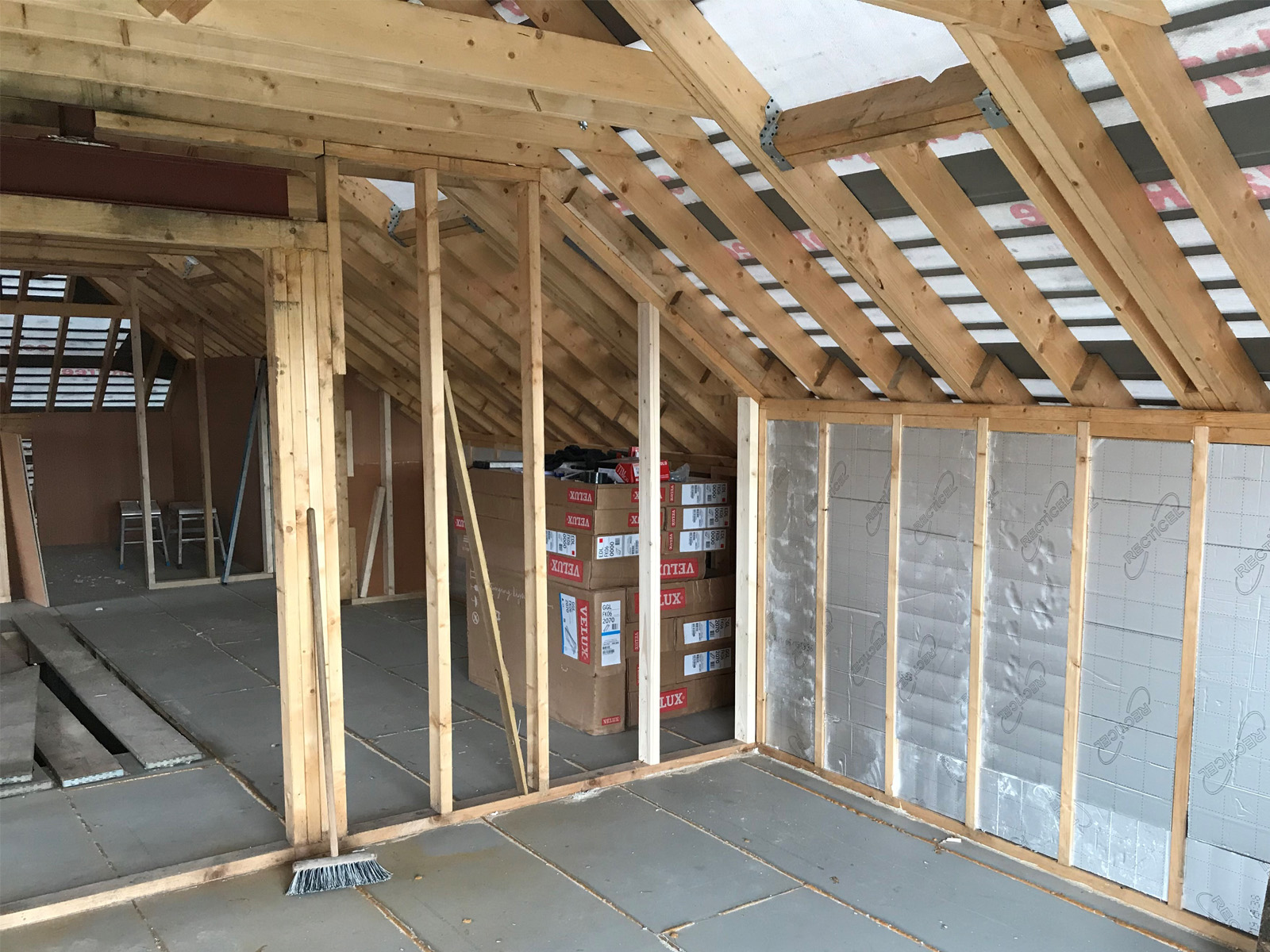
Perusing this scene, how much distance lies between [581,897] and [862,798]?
143 centimetres

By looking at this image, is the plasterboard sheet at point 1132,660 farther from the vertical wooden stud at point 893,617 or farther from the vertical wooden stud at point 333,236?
the vertical wooden stud at point 333,236

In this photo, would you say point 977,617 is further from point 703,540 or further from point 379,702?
point 379,702

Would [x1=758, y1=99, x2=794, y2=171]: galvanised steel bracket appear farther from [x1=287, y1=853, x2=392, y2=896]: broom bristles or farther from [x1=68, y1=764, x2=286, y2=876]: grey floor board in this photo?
[x1=68, y1=764, x2=286, y2=876]: grey floor board

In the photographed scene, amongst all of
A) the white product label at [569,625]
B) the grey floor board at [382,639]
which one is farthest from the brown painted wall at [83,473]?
the white product label at [569,625]

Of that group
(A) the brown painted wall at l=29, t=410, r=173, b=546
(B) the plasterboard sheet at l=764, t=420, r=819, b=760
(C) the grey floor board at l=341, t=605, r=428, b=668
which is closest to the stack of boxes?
(B) the plasterboard sheet at l=764, t=420, r=819, b=760

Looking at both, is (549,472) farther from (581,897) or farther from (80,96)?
(80,96)

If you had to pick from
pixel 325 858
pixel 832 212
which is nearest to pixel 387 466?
pixel 325 858

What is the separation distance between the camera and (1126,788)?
3414mm

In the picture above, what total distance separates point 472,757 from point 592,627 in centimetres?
83

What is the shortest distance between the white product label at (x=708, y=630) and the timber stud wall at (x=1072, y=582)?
0.86m

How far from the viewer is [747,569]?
15.8 feet

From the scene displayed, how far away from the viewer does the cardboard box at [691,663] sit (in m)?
5.16

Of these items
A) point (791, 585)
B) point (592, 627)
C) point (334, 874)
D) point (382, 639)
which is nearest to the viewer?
point (334, 874)

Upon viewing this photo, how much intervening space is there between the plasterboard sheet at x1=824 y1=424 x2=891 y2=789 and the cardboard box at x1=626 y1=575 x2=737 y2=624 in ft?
2.64
